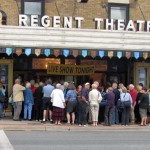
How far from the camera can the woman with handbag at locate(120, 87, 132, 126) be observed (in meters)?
20.2

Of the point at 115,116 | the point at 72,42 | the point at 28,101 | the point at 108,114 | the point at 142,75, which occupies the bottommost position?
the point at 115,116

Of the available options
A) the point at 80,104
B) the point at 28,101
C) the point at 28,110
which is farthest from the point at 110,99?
the point at 28,110

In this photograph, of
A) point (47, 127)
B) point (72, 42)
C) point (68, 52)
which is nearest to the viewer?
point (47, 127)

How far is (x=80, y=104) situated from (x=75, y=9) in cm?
687

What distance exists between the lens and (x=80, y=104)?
19844mm

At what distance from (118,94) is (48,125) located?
3388 mm

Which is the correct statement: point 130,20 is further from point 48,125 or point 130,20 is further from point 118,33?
point 48,125

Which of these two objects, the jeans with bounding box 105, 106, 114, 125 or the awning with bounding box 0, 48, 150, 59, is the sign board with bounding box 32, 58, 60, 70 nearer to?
the awning with bounding box 0, 48, 150, 59

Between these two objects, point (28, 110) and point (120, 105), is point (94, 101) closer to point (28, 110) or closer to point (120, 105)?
point (120, 105)

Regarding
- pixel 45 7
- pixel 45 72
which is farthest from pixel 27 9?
pixel 45 72

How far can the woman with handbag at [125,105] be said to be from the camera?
66.1ft

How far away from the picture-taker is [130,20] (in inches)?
963

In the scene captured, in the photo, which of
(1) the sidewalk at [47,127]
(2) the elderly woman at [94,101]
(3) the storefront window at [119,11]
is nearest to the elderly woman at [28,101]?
(1) the sidewalk at [47,127]

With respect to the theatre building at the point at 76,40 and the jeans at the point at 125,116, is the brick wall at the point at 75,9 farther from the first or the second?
the jeans at the point at 125,116
